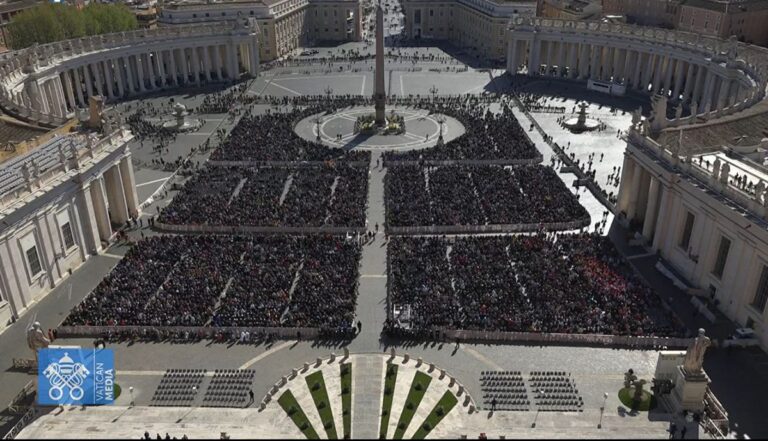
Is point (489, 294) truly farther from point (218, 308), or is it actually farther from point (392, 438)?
point (218, 308)

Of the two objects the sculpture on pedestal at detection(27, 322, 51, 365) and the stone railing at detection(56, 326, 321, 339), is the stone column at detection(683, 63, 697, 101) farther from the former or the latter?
the sculpture on pedestal at detection(27, 322, 51, 365)

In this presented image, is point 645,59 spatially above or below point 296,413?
above

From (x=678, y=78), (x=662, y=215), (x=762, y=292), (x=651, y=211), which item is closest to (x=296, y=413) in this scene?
(x=762, y=292)

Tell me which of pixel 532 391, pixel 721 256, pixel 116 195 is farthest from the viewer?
pixel 116 195

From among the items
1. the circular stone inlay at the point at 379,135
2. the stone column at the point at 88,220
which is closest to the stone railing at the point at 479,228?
the circular stone inlay at the point at 379,135

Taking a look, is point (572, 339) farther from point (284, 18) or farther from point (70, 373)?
point (284, 18)

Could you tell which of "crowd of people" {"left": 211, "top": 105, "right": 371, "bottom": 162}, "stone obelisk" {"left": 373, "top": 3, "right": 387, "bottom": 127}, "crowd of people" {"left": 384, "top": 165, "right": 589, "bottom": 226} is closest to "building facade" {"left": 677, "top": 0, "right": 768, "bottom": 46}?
"crowd of people" {"left": 384, "top": 165, "right": 589, "bottom": 226}

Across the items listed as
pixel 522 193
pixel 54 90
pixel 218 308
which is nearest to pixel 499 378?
pixel 218 308
